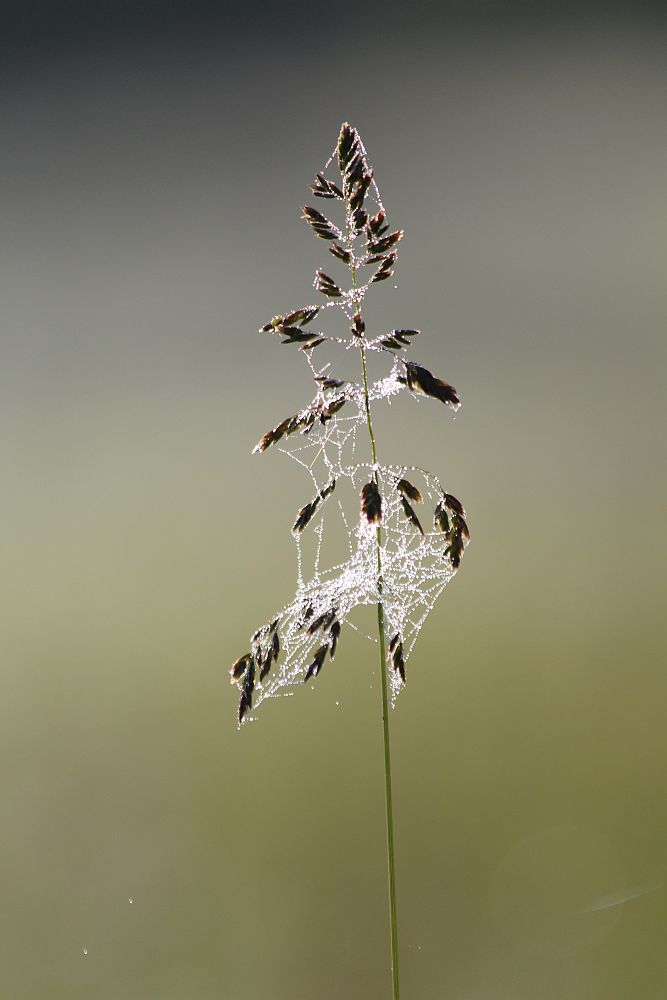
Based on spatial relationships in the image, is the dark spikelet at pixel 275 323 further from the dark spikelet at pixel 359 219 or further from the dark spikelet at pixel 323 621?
the dark spikelet at pixel 323 621

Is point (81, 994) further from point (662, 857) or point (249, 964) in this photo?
point (662, 857)

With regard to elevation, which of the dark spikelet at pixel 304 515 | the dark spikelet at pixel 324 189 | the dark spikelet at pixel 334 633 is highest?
the dark spikelet at pixel 324 189

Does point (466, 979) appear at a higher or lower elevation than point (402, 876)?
lower

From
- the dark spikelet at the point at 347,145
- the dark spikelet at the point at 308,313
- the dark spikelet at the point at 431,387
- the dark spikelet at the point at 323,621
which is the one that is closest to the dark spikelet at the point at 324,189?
the dark spikelet at the point at 347,145

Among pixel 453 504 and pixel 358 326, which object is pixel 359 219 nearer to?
pixel 358 326

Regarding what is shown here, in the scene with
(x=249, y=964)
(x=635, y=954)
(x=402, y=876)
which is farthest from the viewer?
(x=402, y=876)

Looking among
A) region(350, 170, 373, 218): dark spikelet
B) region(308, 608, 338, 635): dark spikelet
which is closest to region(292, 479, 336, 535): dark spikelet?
region(308, 608, 338, 635): dark spikelet

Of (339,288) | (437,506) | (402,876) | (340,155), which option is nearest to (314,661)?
(437,506)

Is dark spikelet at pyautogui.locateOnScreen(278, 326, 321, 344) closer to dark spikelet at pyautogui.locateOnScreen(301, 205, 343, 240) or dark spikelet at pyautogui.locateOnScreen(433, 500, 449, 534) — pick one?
dark spikelet at pyautogui.locateOnScreen(301, 205, 343, 240)
